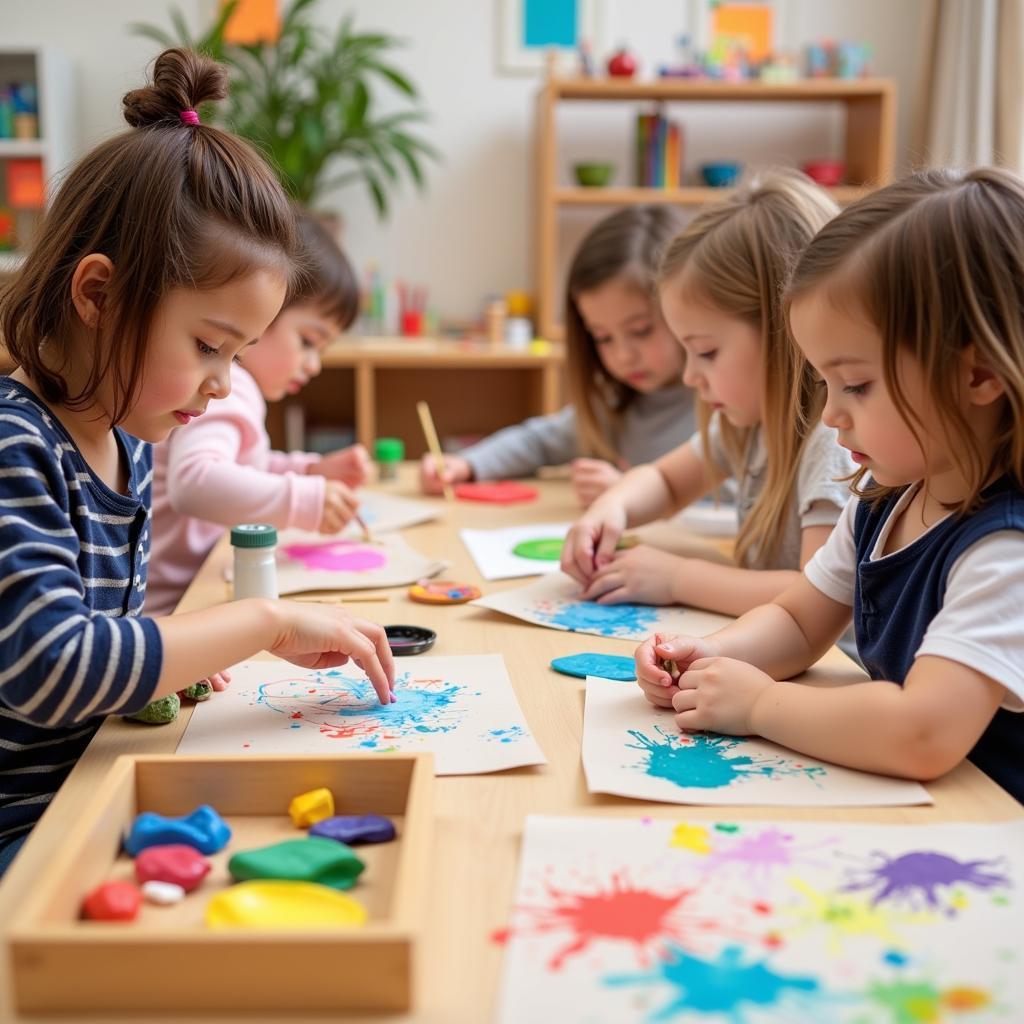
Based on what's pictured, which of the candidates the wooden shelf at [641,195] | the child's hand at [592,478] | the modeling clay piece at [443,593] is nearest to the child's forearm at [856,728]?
the modeling clay piece at [443,593]

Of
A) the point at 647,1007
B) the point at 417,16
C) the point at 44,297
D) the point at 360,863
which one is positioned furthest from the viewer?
the point at 417,16

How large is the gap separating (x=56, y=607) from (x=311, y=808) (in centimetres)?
22

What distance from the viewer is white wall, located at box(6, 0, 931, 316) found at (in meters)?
3.63

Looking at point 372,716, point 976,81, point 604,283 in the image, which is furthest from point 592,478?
point 976,81

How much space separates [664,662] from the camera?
95cm

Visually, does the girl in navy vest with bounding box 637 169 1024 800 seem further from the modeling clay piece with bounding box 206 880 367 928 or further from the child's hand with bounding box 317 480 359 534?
the child's hand with bounding box 317 480 359 534

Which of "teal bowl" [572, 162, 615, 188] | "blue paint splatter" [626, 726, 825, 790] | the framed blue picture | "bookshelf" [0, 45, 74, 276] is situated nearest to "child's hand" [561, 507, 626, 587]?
"blue paint splatter" [626, 726, 825, 790]

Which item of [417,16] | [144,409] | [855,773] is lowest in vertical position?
[855,773]

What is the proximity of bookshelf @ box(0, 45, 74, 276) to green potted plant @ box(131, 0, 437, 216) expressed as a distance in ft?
0.94

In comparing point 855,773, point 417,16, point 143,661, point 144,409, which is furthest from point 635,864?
point 417,16

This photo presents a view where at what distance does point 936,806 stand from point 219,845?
0.45 m

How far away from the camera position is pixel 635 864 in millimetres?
663

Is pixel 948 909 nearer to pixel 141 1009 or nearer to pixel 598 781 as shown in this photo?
pixel 598 781

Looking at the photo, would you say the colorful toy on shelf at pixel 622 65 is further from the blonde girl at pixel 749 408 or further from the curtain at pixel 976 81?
the blonde girl at pixel 749 408
